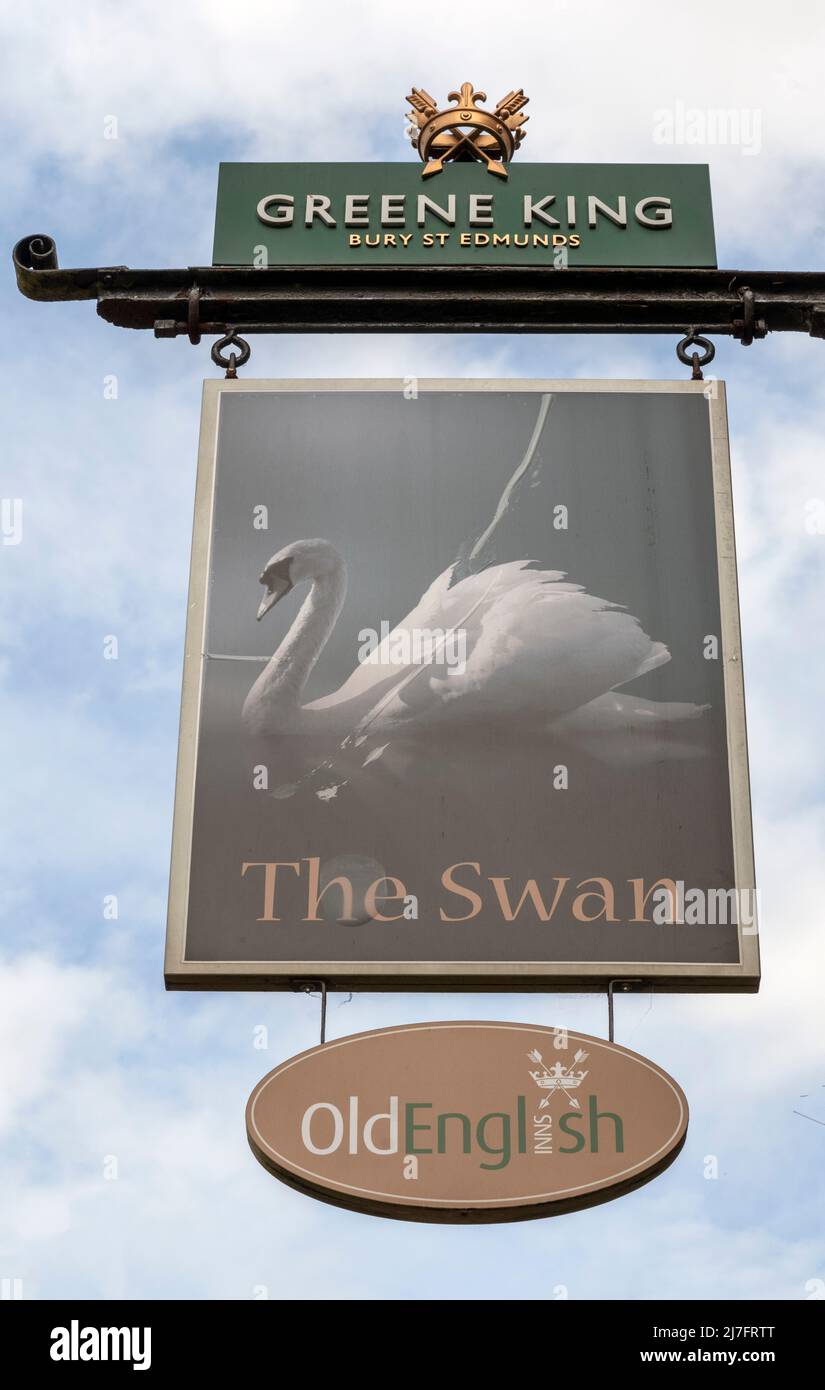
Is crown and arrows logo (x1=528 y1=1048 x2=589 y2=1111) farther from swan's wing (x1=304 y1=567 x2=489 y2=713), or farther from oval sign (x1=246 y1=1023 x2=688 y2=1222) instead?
swan's wing (x1=304 y1=567 x2=489 y2=713)

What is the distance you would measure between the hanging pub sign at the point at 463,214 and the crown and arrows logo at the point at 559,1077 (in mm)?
5025

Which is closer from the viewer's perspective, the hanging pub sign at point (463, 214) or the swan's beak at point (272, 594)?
the swan's beak at point (272, 594)

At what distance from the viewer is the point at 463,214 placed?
1343 cm

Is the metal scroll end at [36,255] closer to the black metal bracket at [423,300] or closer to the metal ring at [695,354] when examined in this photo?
the black metal bracket at [423,300]

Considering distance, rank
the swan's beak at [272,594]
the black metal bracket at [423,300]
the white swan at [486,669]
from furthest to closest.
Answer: the black metal bracket at [423,300]
the swan's beak at [272,594]
the white swan at [486,669]

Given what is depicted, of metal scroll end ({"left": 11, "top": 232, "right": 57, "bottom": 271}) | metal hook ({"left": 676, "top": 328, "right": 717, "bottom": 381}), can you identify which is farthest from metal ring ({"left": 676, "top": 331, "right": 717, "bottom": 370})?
metal scroll end ({"left": 11, "top": 232, "right": 57, "bottom": 271})

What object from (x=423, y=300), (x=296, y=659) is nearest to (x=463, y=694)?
(x=296, y=659)

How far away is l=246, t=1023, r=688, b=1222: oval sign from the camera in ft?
33.2

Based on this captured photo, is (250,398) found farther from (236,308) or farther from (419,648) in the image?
(419,648)

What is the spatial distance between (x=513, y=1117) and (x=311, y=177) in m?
6.00

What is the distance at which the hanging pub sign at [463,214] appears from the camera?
13.3m

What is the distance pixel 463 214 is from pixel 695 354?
161 centimetres

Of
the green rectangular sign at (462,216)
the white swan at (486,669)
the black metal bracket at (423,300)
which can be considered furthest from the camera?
the green rectangular sign at (462,216)

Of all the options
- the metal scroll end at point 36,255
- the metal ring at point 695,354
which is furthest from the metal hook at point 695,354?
the metal scroll end at point 36,255
